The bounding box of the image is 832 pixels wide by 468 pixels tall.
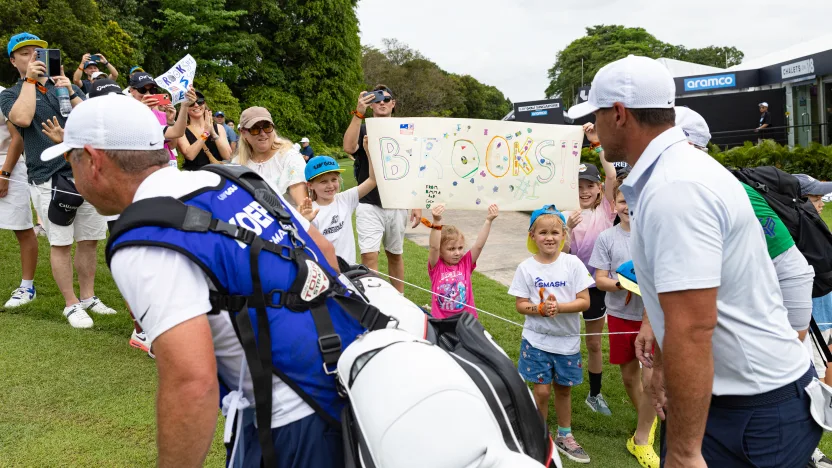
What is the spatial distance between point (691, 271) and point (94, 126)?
1.86 meters

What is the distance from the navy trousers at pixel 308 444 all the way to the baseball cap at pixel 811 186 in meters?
3.74

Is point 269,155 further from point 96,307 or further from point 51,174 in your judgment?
point 96,307

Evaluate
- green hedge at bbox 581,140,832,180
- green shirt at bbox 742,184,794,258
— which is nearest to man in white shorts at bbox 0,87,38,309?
green shirt at bbox 742,184,794,258

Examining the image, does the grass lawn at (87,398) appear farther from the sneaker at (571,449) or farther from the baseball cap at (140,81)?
the baseball cap at (140,81)

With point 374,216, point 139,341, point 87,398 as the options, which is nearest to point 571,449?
point 374,216

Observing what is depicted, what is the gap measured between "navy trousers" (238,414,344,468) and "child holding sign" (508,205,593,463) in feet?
8.43

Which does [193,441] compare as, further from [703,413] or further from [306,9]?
[306,9]

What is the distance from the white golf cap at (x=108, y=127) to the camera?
Answer: 6.45 ft

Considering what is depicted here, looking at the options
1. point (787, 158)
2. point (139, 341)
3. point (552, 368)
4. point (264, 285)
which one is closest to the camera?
point (264, 285)

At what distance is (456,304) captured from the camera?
16.3ft

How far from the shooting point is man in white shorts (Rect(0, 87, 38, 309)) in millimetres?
6035

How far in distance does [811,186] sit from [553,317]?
2.05m

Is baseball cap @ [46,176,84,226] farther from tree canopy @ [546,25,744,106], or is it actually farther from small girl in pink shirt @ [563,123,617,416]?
tree canopy @ [546,25,744,106]

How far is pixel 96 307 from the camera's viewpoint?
20.2 ft
